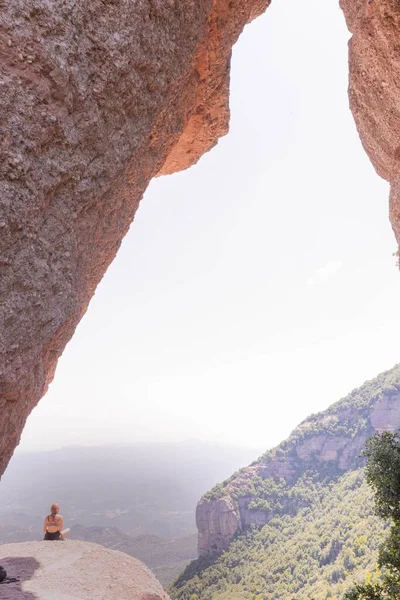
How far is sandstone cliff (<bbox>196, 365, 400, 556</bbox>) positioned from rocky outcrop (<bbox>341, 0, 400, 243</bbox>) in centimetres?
9272

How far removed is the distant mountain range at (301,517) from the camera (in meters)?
61.0

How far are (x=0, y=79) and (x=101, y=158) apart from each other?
2.03 meters

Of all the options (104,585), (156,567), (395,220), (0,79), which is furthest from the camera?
(156,567)

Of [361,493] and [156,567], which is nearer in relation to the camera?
[361,493]

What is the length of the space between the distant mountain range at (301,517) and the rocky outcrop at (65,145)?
52.6m

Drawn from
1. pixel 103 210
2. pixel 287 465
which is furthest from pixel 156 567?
pixel 103 210

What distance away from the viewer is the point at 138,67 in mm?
6508

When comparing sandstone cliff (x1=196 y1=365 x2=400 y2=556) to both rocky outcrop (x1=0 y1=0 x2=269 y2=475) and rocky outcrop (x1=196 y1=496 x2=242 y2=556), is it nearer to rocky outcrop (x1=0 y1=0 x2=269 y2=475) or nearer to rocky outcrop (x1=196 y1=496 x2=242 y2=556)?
rocky outcrop (x1=196 y1=496 x2=242 y2=556)

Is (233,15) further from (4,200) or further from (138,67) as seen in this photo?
(4,200)

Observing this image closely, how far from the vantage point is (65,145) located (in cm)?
546

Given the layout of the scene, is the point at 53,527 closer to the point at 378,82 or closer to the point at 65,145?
the point at 65,145

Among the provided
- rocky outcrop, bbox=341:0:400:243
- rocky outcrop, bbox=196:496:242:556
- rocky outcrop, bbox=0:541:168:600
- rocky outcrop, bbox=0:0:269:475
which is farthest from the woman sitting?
rocky outcrop, bbox=196:496:242:556

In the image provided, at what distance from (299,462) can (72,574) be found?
122 metres

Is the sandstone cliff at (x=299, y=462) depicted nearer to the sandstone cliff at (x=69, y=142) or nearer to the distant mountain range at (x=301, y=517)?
the distant mountain range at (x=301, y=517)
